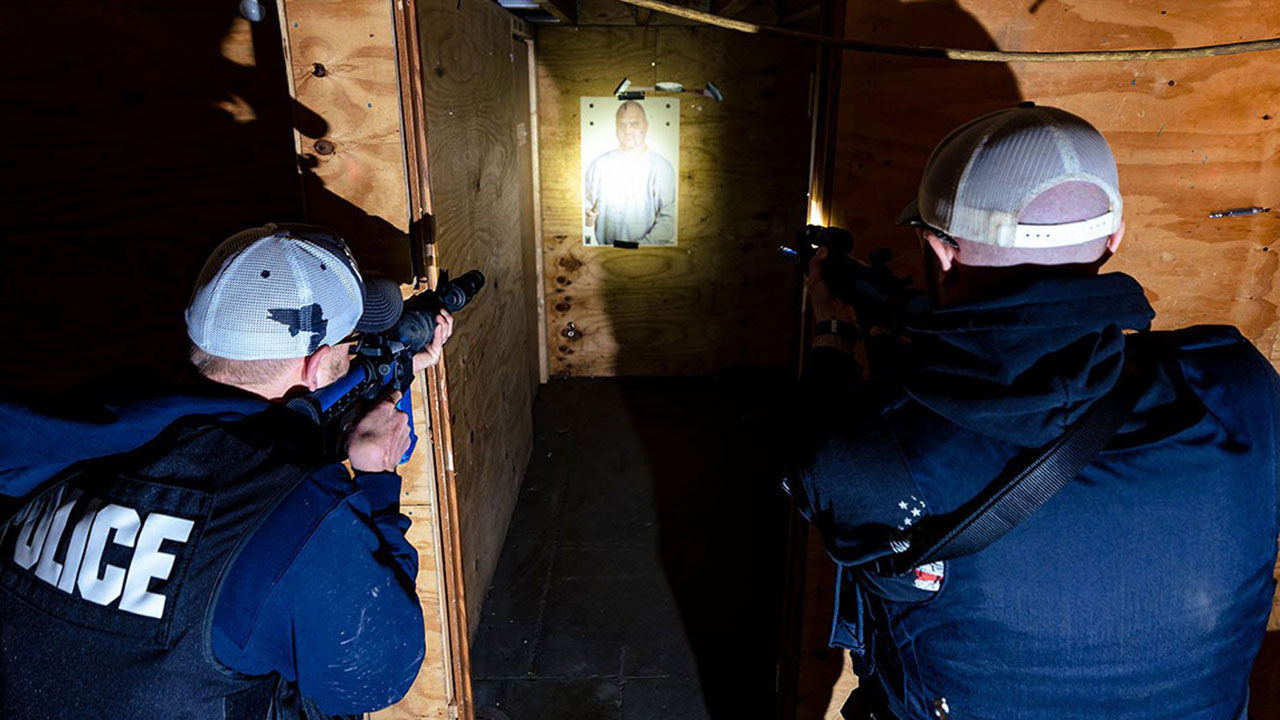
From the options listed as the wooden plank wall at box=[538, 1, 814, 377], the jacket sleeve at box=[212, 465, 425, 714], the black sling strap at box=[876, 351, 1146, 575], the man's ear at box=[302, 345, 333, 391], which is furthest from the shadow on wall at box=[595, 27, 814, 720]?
the black sling strap at box=[876, 351, 1146, 575]

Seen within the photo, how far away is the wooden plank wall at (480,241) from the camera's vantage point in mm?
2166

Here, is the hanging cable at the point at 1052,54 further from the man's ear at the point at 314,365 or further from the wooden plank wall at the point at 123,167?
the wooden plank wall at the point at 123,167

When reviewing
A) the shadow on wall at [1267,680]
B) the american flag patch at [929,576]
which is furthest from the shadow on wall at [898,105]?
the shadow on wall at [1267,680]

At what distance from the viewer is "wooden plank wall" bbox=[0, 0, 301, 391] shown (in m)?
1.73

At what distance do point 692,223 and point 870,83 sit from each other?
3088 millimetres

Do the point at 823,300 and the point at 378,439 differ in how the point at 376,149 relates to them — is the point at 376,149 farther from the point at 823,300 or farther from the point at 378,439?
the point at 823,300

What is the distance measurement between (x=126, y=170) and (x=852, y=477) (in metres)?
1.82

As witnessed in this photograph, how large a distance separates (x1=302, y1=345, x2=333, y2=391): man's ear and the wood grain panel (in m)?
0.49

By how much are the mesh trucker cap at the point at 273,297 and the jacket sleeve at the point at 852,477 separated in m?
0.79

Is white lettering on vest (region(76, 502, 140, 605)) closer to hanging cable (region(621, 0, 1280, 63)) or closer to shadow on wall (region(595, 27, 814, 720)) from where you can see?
hanging cable (region(621, 0, 1280, 63))

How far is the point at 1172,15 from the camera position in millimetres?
1493

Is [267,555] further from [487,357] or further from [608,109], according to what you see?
[608,109]

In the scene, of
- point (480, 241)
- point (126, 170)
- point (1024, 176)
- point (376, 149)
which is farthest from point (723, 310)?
point (1024, 176)

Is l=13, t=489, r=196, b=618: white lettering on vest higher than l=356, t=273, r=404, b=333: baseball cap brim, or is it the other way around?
l=356, t=273, r=404, b=333: baseball cap brim
